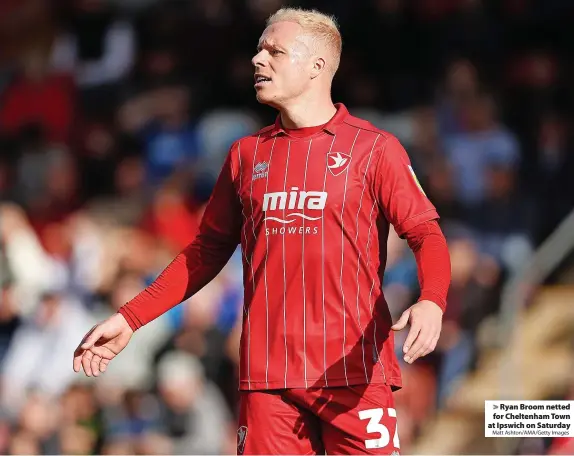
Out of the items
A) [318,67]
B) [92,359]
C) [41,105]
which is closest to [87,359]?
[92,359]

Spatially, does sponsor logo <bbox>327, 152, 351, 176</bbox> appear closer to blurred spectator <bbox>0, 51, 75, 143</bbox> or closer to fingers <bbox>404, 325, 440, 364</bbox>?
fingers <bbox>404, 325, 440, 364</bbox>

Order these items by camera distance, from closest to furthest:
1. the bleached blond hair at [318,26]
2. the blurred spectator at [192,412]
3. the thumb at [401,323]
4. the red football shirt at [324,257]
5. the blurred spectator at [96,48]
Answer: the thumb at [401,323] → the red football shirt at [324,257] → the bleached blond hair at [318,26] → the blurred spectator at [192,412] → the blurred spectator at [96,48]

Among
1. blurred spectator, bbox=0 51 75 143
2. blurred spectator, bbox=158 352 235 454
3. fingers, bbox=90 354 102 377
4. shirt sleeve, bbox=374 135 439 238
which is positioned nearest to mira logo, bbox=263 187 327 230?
shirt sleeve, bbox=374 135 439 238

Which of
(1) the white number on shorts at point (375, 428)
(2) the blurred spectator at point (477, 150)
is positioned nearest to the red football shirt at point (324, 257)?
(1) the white number on shorts at point (375, 428)

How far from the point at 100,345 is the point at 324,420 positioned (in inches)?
33.5

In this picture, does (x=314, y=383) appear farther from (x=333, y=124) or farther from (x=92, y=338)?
(x=333, y=124)

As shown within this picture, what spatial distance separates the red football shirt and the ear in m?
0.22

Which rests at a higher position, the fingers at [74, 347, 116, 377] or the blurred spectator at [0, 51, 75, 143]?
the blurred spectator at [0, 51, 75, 143]

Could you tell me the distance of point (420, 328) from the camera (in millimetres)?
3523

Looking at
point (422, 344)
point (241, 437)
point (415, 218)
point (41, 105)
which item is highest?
point (41, 105)

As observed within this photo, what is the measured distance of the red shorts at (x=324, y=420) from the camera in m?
3.78

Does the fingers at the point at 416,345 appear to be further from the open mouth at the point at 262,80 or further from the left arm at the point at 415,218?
the open mouth at the point at 262,80

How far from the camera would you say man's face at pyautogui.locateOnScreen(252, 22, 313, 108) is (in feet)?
13.2

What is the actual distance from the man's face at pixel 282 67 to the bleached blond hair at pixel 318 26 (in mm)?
41
